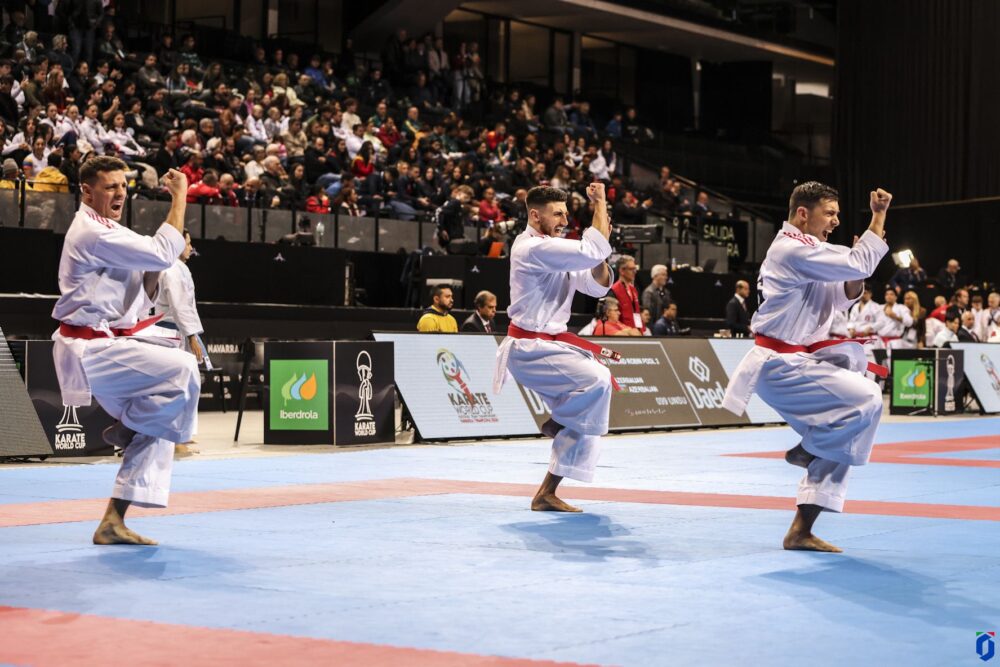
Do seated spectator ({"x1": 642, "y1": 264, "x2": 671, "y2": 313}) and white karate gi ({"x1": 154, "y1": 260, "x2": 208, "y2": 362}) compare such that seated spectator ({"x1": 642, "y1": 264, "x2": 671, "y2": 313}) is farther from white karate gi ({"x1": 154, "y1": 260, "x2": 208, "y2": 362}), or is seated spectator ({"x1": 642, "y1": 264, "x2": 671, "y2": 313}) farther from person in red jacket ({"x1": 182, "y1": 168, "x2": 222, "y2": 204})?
white karate gi ({"x1": 154, "y1": 260, "x2": 208, "y2": 362})

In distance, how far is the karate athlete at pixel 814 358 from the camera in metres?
7.20

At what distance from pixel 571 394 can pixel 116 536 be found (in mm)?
3137

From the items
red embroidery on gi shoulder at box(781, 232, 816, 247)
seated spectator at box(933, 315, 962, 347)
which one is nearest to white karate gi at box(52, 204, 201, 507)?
red embroidery on gi shoulder at box(781, 232, 816, 247)

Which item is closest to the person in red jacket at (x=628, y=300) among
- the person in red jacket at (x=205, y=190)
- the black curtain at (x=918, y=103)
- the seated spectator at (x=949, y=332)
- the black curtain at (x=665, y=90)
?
the person in red jacket at (x=205, y=190)

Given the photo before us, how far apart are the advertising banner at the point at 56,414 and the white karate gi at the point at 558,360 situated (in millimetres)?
5333

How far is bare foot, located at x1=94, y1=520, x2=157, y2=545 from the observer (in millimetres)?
7336

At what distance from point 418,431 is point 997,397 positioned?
12353 millimetres

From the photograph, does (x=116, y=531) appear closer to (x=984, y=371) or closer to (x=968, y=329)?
(x=984, y=371)

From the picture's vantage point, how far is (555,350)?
9016 mm

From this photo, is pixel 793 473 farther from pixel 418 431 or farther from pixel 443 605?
pixel 443 605

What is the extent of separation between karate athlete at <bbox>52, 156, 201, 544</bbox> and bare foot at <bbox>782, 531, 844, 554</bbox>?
340 centimetres

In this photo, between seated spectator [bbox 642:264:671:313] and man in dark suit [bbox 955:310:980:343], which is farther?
man in dark suit [bbox 955:310:980:343]

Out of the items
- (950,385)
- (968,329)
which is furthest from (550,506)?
(968,329)

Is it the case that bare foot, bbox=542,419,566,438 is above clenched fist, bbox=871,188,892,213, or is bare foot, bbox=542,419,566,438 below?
below
